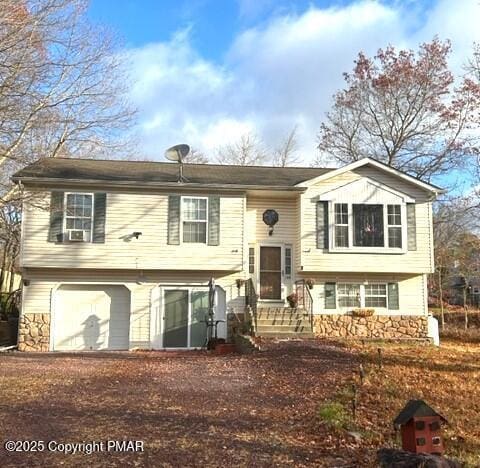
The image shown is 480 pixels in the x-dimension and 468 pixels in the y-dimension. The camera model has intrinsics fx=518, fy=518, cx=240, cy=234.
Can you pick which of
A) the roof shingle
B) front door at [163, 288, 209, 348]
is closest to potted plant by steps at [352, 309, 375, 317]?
the roof shingle

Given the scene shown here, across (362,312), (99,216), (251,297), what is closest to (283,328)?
(251,297)

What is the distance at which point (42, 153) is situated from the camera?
17.9 m

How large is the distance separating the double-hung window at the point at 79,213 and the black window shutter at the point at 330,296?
25.4 ft

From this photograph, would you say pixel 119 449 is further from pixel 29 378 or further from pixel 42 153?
pixel 42 153

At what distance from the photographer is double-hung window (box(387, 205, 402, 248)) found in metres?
17.0

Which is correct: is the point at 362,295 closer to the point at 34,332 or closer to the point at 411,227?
the point at 411,227

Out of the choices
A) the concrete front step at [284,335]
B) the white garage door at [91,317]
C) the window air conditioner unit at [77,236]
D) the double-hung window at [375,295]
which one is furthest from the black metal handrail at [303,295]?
the window air conditioner unit at [77,236]

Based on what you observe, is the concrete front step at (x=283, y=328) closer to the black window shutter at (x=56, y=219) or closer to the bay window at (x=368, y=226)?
the bay window at (x=368, y=226)

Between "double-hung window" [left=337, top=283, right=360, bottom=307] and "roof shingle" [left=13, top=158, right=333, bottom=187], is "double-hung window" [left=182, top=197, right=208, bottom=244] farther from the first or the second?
"double-hung window" [left=337, top=283, right=360, bottom=307]

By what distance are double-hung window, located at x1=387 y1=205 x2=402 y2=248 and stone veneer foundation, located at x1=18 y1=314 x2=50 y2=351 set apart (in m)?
11.2

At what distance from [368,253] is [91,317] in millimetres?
9133

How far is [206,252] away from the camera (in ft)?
53.4

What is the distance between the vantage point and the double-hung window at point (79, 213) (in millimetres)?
15836

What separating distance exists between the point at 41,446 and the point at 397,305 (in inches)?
549
